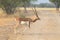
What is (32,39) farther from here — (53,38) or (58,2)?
(58,2)

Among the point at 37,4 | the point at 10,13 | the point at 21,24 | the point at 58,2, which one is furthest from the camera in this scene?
the point at 37,4

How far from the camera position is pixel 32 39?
12.0 meters

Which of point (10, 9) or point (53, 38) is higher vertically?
point (53, 38)

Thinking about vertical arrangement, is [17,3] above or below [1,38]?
below

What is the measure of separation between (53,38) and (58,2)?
130ft

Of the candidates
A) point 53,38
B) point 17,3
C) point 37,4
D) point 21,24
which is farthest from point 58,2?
point 53,38

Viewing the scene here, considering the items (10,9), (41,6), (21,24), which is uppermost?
(21,24)

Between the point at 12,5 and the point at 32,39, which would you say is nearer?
the point at 32,39

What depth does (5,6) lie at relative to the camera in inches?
1363

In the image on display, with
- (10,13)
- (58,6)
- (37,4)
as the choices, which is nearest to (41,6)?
(37,4)

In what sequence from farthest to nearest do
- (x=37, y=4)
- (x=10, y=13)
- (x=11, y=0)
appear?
(x=37, y=4), (x=10, y=13), (x=11, y=0)

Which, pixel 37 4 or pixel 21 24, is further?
pixel 37 4

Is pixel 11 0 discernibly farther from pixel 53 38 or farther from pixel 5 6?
pixel 53 38

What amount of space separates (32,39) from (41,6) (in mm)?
45398
